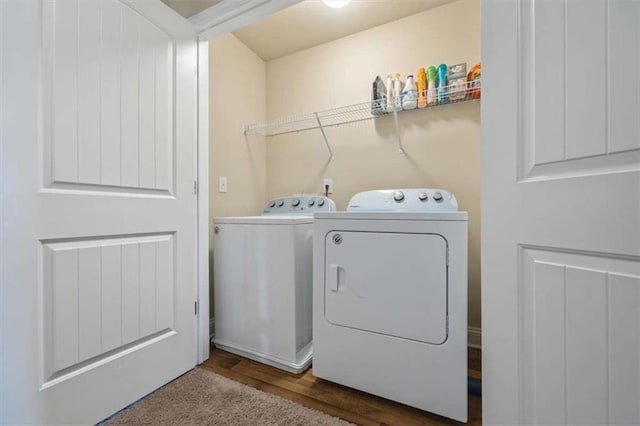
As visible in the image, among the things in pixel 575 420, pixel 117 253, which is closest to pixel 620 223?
pixel 575 420

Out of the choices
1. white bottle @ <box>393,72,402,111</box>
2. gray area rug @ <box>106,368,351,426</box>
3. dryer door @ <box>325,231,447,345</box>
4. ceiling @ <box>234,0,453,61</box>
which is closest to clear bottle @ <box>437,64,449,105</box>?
white bottle @ <box>393,72,402,111</box>

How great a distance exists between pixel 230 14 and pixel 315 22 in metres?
0.88

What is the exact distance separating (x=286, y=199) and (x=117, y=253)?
1239 millimetres

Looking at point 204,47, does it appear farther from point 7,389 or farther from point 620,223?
point 620,223

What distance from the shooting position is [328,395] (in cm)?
127

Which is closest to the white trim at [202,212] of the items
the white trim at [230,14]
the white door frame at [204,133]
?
the white door frame at [204,133]

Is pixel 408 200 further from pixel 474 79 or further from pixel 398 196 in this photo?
pixel 474 79

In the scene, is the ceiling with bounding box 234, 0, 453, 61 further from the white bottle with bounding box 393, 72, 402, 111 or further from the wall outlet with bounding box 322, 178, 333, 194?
the wall outlet with bounding box 322, 178, 333, 194

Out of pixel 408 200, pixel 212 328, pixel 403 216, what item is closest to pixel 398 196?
pixel 408 200

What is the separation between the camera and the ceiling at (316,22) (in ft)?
6.15

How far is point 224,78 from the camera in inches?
81.4

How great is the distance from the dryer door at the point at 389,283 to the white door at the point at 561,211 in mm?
305

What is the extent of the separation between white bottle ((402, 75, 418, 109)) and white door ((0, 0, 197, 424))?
142cm

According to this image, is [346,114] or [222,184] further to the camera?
[346,114]
